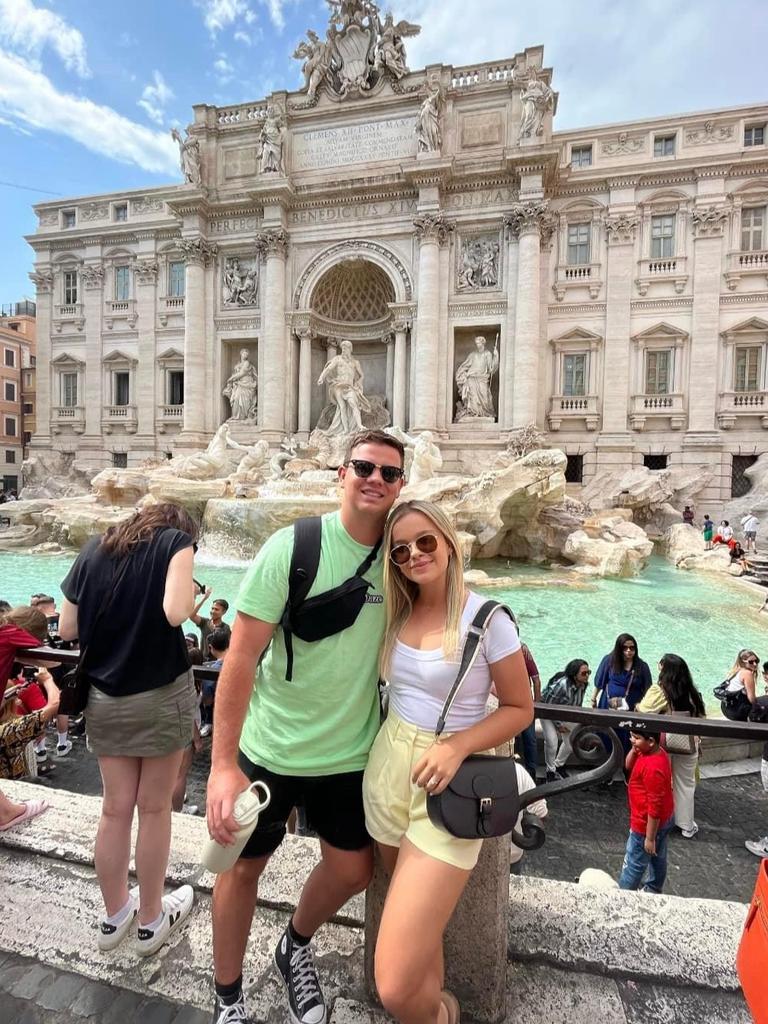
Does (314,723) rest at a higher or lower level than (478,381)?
lower

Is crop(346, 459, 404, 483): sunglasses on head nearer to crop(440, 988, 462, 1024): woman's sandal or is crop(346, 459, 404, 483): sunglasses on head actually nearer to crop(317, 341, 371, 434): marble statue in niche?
crop(440, 988, 462, 1024): woman's sandal

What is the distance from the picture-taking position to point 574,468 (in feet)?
61.9

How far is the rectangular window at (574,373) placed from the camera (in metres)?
18.7

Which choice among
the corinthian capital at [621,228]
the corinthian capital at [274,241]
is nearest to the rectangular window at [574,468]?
the corinthian capital at [621,228]

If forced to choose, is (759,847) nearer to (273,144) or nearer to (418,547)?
(418,547)

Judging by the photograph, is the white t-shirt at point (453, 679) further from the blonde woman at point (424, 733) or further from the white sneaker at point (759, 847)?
the white sneaker at point (759, 847)

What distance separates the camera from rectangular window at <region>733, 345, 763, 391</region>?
17.4 meters

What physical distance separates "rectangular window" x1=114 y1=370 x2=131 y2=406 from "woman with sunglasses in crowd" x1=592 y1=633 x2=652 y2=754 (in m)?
23.9

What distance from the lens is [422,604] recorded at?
1.40 metres

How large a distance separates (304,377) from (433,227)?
6952 mm

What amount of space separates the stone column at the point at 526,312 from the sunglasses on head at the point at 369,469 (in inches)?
670

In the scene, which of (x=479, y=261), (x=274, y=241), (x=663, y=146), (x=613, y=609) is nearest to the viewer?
(x=613, y=609)

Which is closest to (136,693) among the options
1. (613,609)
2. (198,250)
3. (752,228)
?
(613,609)

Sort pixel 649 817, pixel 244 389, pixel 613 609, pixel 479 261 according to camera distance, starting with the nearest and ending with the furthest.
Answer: pixel 649 817, pixel 613 609, pixel 479 261, pixel 244 389
